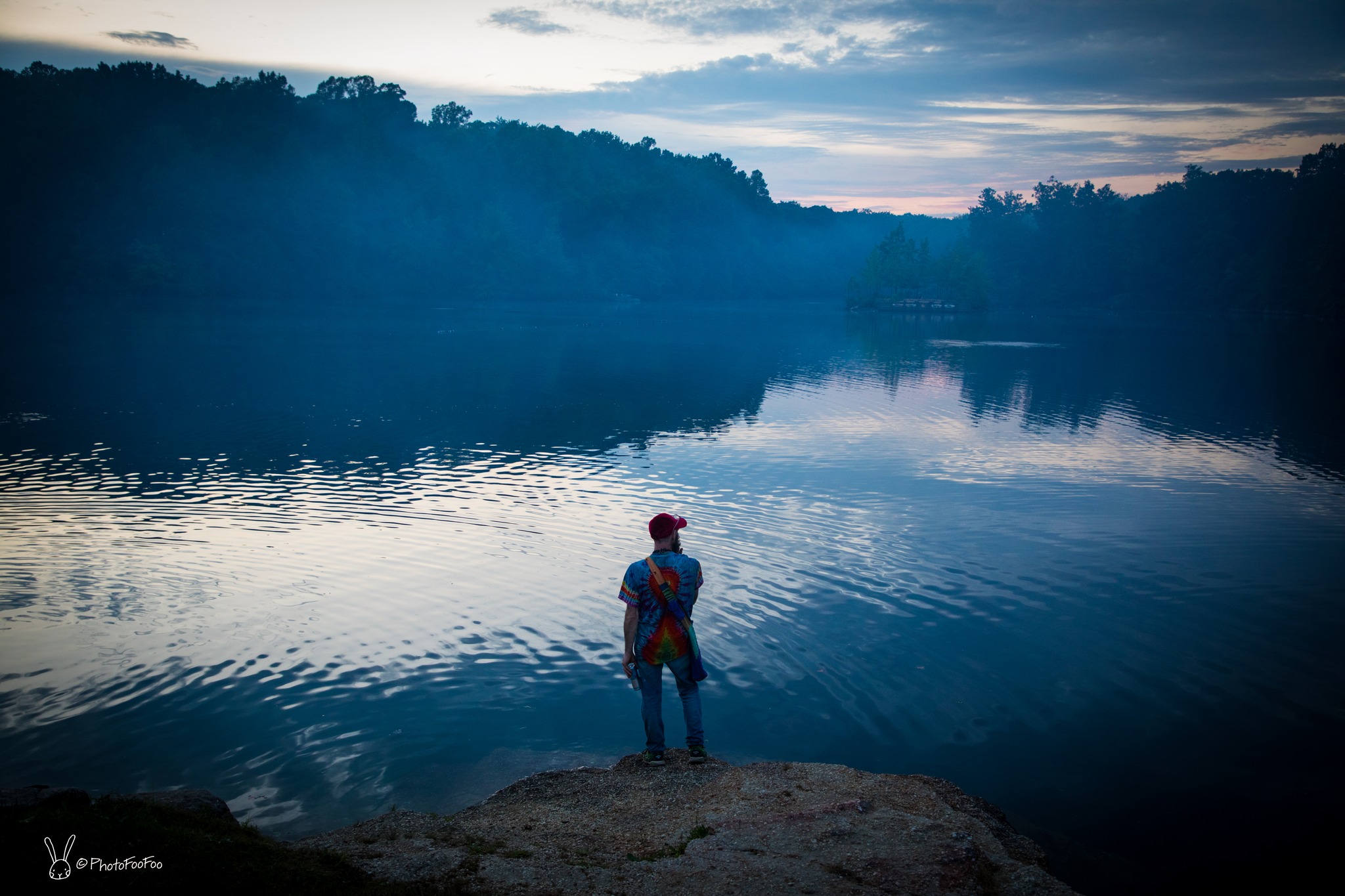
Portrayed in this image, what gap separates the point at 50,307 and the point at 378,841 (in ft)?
273

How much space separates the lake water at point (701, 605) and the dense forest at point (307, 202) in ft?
234

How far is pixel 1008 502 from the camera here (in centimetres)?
1878

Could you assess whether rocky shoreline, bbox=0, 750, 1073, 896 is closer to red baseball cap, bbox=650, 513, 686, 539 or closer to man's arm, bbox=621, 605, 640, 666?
man's arm, bbox=621, 605, 640, 666

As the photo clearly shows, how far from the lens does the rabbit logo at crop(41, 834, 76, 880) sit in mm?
4625

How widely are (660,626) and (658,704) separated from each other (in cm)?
70

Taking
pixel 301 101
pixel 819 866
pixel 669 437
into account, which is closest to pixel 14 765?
pixel 819 866

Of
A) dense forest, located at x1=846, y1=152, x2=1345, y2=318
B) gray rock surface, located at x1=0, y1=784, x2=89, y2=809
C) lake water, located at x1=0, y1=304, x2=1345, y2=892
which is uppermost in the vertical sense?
dense forest, located at x1=846, y1=152, x2=1345, y2=318

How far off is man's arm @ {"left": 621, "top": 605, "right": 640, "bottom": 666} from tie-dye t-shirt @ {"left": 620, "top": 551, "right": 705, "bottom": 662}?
0.03 metres

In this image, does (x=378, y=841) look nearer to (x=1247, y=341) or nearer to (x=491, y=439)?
(x=491, y=439)

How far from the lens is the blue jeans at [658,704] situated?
798 cm

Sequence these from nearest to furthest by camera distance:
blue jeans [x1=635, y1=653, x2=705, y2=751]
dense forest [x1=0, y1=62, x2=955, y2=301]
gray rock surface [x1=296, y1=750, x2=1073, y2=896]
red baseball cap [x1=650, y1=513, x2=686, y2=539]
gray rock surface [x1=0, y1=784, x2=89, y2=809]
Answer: gray rock surface [x1=0, y1=784, x2=89, y2=809] < gray rock surface [x1=296, y1=750, x2=1073, y2=896] < red baseball cap [x1=650, y1=513, x2=686, y2=539] < blue jeans [x1=635, y1=653, x2=705, y2=751] < dense forest [x1=0, y1=62, x2=955, y2=301]

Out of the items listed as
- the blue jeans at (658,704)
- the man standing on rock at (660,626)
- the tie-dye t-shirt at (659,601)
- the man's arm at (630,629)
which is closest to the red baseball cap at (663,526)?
the man standing on rock at (660,626)

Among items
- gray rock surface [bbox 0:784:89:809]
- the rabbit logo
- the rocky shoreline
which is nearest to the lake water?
the rocky shoreline

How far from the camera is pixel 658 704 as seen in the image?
26.1ft
